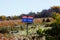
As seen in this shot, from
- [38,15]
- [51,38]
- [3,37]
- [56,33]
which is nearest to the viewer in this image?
[3,37]

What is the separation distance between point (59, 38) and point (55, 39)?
17.8 inches

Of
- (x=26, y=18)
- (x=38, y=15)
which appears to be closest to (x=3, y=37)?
(x=26, y=18)

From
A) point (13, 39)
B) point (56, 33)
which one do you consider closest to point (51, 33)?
point (56, 33)

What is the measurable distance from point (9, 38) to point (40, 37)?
11.8ft

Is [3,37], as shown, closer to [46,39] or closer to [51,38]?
[46,39]

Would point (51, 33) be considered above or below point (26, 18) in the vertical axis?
below

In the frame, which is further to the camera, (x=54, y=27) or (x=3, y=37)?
(x=54, y=27)

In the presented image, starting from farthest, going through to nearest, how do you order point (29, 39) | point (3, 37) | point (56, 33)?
point (56, 33) < point (29, 39) < point (3, 37)

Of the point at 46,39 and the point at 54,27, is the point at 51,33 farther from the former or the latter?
the point at 46,39

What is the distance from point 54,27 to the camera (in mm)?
22469

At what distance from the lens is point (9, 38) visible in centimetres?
1427

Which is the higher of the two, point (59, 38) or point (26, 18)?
point (26, 18)

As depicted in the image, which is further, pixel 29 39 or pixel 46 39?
pixel 46 39

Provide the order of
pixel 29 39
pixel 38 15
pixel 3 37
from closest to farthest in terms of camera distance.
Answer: pixel 3 37
pixel 29 39
pixel 38 15
